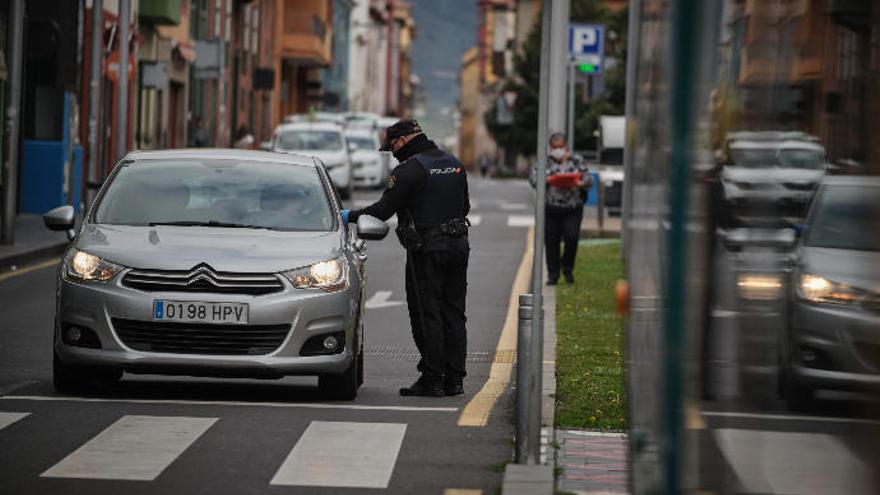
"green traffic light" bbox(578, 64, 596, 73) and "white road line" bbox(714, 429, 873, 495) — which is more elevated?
"green traffic light" bbox(578, 64, 596, 73)

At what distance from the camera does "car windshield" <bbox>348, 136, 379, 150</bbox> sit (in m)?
64.2

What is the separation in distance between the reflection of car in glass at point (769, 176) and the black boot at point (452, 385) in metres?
9.35

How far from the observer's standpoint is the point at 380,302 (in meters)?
21.6

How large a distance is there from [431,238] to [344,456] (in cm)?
279

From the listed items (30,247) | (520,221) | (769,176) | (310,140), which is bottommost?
(520,221)

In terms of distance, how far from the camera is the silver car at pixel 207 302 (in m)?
11.7

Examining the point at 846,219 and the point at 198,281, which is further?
the point at 198,281

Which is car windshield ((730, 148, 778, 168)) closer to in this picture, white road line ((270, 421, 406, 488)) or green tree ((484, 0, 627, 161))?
white road line ((270, 421, 406, 488))

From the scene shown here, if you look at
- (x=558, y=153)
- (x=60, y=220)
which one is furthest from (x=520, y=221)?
(x=60, y=220)

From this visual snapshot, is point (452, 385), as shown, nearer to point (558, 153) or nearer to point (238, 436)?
point (238, 436)

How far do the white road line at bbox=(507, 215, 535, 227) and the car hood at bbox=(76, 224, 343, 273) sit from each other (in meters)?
28.2

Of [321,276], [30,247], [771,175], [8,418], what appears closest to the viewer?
[771,175]

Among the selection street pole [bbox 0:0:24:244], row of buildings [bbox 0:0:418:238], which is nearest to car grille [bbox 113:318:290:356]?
row of buildings [bbox 0:0:418:238]

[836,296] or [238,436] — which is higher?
[836,296]
